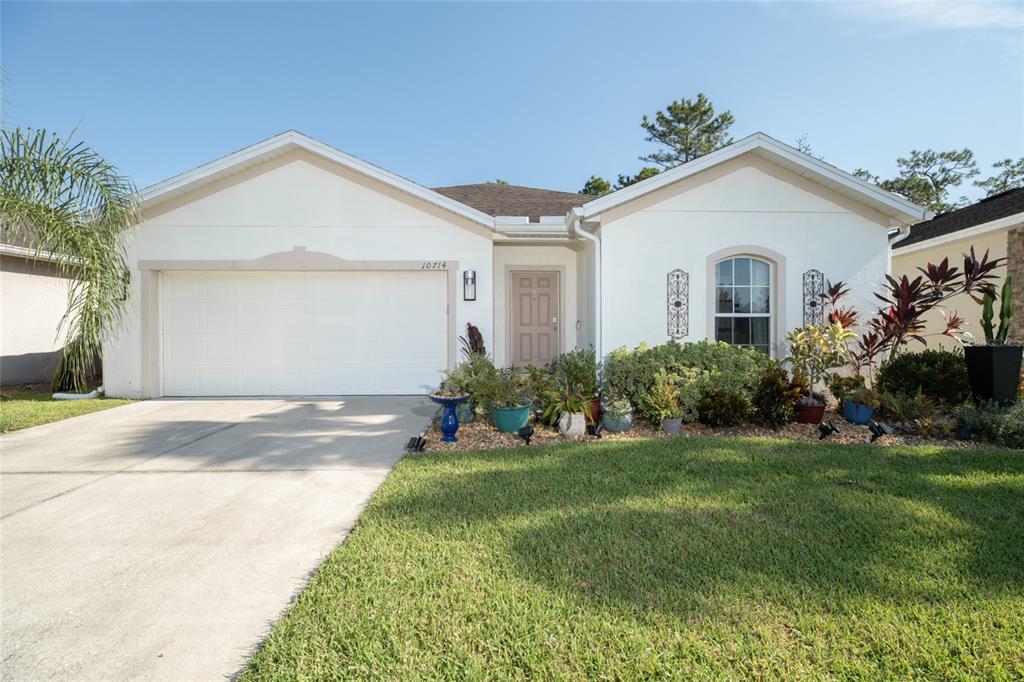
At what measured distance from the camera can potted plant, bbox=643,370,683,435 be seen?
6.13 m

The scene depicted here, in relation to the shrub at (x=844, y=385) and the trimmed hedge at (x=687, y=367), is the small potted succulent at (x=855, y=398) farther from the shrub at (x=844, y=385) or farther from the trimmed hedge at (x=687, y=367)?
the trimmed hedge at (x=687, y=367)

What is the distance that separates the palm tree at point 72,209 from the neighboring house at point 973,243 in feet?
44.3

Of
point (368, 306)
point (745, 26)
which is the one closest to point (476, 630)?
point (368, 306)

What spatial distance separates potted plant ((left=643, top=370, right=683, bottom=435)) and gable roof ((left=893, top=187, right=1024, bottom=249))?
270 inches

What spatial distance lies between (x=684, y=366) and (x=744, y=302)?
241 centimetres

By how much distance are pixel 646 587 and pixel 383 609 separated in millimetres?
1380

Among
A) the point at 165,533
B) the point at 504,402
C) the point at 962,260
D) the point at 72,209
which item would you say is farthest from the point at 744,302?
the point at 72,209

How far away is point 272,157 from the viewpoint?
880 cm

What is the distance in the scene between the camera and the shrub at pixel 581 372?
21.9ft

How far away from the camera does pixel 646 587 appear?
261cm

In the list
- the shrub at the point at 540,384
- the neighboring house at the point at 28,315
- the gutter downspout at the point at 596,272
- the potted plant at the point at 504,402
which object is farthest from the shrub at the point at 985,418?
the neighboring house at the point at 28,315

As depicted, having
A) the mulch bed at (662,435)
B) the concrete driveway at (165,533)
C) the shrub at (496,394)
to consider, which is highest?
the shrub at (496,394)

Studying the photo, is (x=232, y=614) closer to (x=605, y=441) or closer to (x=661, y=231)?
(x=605, y=441)

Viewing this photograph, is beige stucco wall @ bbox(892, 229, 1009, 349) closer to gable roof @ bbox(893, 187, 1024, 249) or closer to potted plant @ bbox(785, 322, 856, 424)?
gable roof @ bbox(893, 187, 1024, 249)
